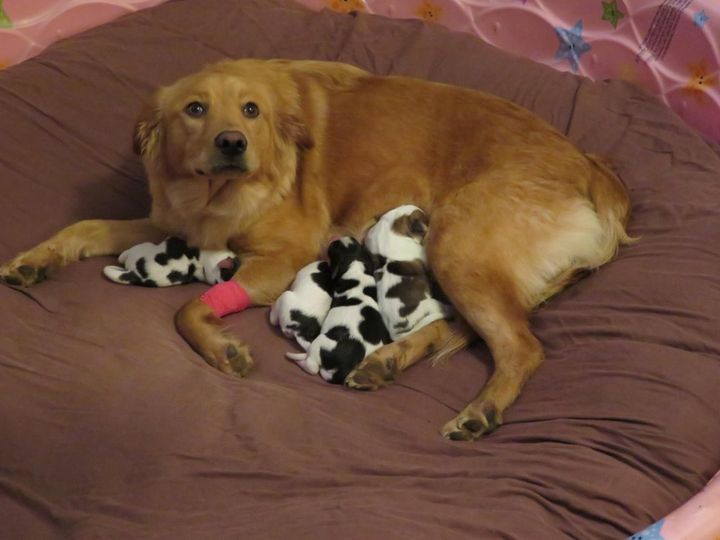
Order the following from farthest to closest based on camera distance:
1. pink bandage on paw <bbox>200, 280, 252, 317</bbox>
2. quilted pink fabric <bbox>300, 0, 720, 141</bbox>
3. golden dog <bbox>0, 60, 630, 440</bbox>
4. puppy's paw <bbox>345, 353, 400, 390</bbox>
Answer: quilted pink fabric <bbox>300, 0, 720, 141</bbox> → pink bandage on paw <bbox>200, 280, 252, 317</bbox> → golden dog <bbox>0, 60, 630, 440</bbox> → puppy's paw <bbox>345, 353, 400, 390</bbox>

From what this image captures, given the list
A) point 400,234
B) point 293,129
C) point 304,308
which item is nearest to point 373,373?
point 304,308

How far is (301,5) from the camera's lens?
3.96 m

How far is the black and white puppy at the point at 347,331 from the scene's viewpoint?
2.36 metres

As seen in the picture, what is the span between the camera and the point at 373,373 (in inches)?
92.4

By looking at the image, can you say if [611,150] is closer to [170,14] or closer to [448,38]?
[448,38]

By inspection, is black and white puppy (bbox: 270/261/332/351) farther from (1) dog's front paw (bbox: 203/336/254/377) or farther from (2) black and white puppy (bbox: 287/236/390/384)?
(1) dog's front paw (bbox: 203/336/254/377)

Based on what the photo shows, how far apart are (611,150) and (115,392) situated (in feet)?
6.52

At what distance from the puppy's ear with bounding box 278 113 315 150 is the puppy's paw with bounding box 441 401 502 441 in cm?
113

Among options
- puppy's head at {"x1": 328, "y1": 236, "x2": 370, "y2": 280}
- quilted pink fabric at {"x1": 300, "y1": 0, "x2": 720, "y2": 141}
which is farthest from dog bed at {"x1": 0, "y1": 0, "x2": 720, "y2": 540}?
quilted pink fabric at {"x1": 300, "y1": 0, "x2": 720, "y2": 141}

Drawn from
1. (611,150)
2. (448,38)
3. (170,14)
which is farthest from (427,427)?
(170,14)

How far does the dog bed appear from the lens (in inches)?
73.9

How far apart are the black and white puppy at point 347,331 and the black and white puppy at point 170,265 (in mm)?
431

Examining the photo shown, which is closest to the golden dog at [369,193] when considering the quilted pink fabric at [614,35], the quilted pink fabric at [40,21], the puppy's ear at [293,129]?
the puppy's ear at [293,129]

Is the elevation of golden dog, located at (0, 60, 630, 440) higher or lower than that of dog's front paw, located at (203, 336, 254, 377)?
higher
